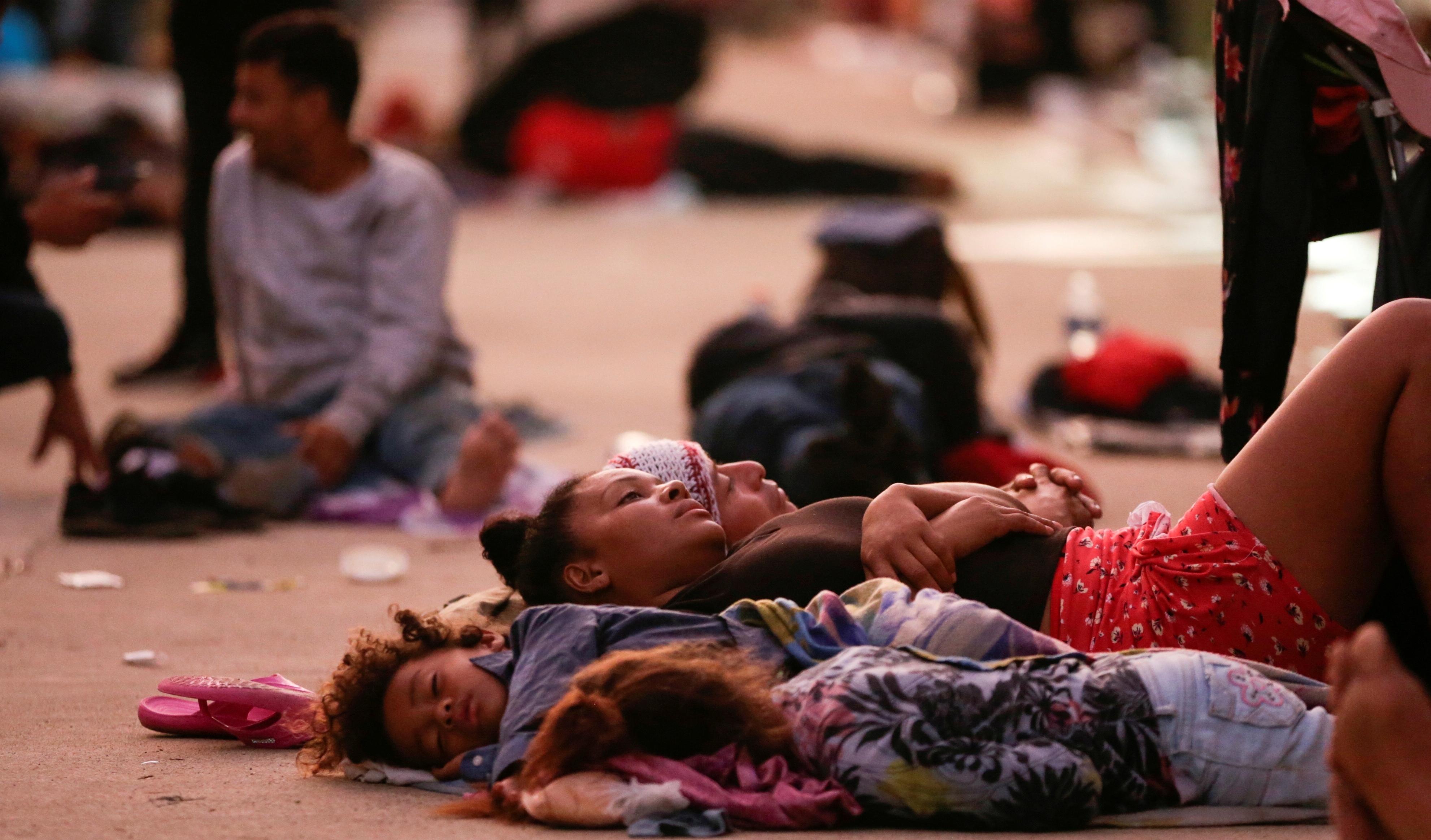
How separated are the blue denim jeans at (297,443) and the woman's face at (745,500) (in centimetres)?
187

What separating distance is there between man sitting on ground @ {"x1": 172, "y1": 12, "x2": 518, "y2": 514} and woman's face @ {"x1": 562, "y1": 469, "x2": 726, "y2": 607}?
6.70 ft

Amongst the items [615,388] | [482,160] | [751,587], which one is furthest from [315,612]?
[482,160]

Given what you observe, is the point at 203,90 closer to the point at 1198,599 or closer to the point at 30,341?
the point at 30,341

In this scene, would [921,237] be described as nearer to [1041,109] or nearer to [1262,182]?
[1262,182]

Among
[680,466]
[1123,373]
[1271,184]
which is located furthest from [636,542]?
[1123,373]

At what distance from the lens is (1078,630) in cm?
269

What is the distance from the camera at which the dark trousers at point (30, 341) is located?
4.73 meters

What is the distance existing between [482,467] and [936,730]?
2509 mm

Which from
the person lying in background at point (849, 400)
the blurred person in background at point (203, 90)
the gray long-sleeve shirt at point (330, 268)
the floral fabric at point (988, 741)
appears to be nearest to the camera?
the floral fabric at point (988, 741)

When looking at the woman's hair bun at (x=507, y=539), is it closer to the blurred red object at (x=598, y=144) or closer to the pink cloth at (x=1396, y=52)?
the pink cloth at (x=1396, y=52)

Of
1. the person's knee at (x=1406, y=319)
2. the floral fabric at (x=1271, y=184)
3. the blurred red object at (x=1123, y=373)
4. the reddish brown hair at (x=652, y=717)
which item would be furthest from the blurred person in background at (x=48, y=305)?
the person's knee at (x=1406, y=319)

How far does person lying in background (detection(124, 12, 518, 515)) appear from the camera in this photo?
15.9 feet

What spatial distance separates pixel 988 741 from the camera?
2326 mm

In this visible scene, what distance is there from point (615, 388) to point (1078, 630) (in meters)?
4.33
